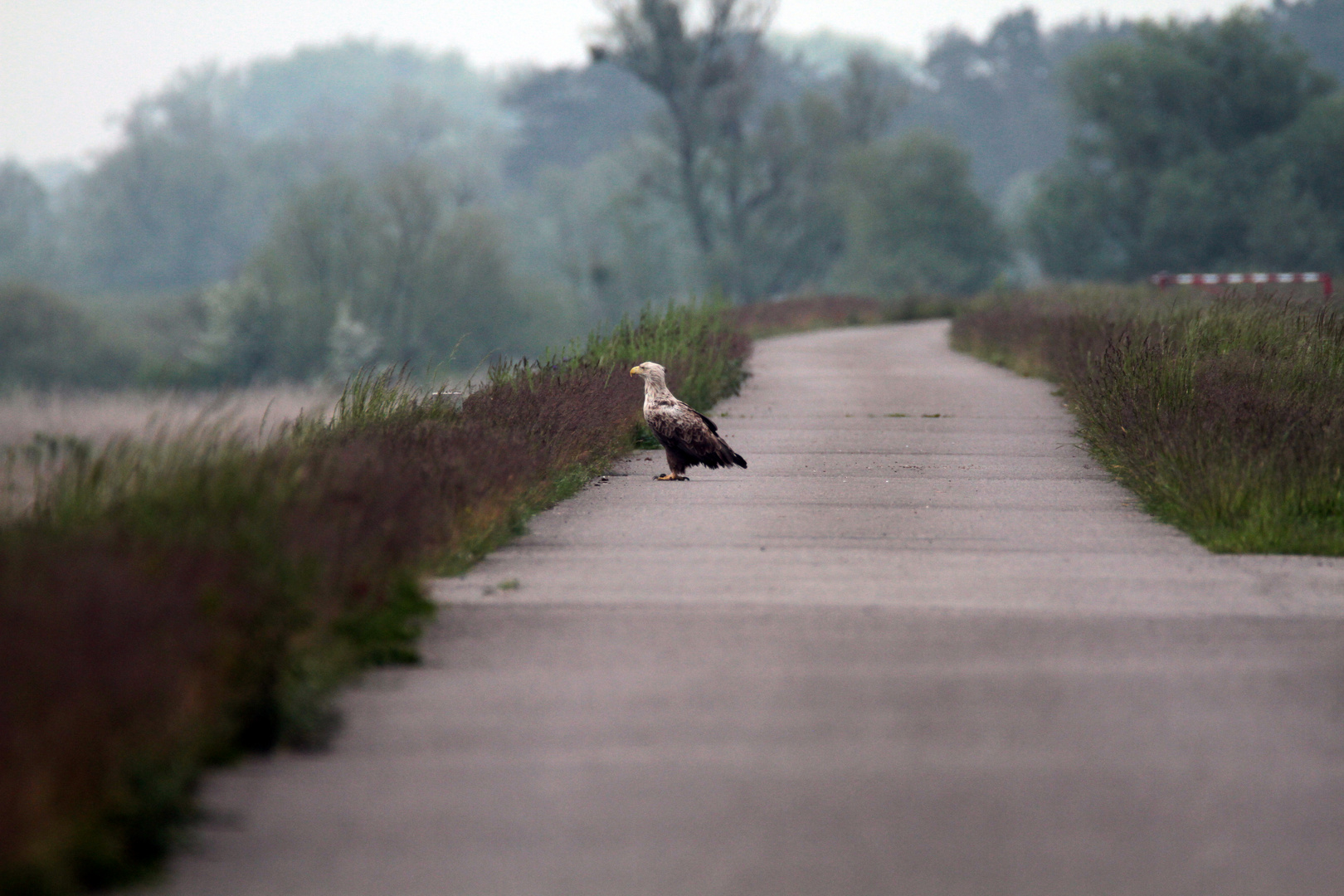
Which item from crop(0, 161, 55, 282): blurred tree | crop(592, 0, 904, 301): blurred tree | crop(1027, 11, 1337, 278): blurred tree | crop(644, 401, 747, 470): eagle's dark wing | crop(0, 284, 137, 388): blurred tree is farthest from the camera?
crop(0, 161, 55, 282): blurred tree

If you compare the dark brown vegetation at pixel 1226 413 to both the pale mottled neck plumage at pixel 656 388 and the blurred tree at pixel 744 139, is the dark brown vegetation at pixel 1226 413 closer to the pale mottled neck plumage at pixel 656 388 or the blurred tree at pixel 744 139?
the pale mottled neck plumage at pixel 656 388

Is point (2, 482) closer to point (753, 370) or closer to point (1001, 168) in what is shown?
point (753, 370)

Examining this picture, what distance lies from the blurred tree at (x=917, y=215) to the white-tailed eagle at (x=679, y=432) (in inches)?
2478

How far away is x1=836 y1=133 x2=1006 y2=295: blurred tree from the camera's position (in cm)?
7656

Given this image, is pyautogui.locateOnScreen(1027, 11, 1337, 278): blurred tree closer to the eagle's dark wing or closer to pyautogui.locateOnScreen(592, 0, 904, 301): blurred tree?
pyautogui.locateOnScreen(592, 0, 904, 301): blurred tree

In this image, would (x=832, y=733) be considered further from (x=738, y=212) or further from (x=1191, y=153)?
(x=738, y=212)


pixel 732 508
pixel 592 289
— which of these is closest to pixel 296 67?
pixel 592 289

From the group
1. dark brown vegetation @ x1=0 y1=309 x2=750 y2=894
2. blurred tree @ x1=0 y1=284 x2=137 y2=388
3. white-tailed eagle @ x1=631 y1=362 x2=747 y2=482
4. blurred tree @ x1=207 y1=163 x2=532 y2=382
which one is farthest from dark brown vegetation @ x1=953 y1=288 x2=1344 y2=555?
blurred tree @ x1=207 y1=163 x2=532 y2=382

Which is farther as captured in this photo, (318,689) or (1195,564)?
(1195,564)

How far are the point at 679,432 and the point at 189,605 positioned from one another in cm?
810

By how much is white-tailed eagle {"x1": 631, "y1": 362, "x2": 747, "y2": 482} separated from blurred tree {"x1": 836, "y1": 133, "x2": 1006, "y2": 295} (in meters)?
62.9

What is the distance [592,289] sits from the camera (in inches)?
3605

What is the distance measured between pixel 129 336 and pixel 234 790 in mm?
69355

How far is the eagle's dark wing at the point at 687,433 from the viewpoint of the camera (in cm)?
1355
